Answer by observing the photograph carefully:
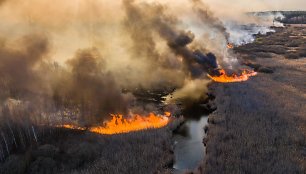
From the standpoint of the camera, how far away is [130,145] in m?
51.1

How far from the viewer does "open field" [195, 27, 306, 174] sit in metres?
45.7

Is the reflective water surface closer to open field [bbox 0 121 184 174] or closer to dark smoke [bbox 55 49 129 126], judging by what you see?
open field [bbox 0 121 184 174]

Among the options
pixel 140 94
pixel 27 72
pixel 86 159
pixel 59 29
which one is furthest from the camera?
pixel 59 29

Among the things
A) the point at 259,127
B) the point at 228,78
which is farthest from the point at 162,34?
the point at 259,127

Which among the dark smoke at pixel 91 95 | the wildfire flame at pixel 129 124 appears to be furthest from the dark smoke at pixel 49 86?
the wildfire flame at pixel 129 124

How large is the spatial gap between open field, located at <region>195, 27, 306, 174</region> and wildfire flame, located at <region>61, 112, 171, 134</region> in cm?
852

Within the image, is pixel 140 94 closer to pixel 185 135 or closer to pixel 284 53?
pixel 185 135

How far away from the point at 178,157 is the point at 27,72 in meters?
30.2

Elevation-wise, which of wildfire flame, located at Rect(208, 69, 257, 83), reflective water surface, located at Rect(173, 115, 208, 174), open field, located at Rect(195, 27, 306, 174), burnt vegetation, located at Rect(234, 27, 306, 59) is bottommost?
reflective water surface, located at Rect(173, 115, 208, 174)

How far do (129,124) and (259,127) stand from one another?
20111 millimetres

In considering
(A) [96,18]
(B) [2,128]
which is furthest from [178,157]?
(A) [96,18]

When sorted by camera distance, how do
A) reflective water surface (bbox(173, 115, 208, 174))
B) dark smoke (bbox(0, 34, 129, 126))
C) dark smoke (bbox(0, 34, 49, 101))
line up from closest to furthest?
1. reflective water surface (bbox(173, 115, 208, 174))
2. dark smoke (bbox(0, 34, 129, 126))
3. dark smoke (bbox(0, 34, 49, 101))

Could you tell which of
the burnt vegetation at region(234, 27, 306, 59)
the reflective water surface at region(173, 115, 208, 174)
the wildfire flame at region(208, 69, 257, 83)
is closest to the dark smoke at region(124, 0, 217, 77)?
the wildfire flame at region(208, 69, 257, 83)

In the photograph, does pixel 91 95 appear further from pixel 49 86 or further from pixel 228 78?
pixel 228 78
